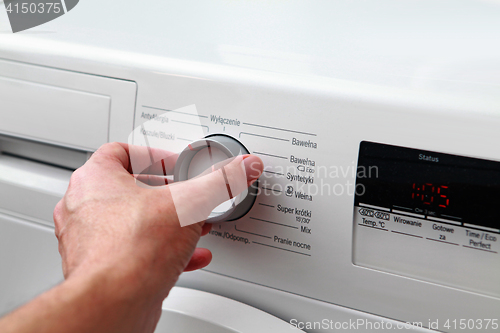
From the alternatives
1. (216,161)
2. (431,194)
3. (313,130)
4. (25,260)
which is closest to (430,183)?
(431,194)

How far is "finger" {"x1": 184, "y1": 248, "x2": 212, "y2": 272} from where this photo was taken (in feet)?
1.51

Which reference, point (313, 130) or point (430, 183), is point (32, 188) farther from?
point (430, 183)

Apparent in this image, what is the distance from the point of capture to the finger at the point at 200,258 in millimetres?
461

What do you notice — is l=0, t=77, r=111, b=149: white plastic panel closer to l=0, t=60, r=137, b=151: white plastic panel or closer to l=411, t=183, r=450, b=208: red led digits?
l=0, t=60, r=137, b=151: white plastic panel

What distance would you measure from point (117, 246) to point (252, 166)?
0.55 feet

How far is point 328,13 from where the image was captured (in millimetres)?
470

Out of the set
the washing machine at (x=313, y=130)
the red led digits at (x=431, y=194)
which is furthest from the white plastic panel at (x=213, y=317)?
the red led digits at (x=431, y=194)

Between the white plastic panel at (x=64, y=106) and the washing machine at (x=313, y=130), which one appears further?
the white plastic panel at (x=64, y=106)

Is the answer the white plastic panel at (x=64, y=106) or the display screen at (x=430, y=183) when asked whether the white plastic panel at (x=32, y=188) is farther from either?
the display screen at (x=430, y=183)

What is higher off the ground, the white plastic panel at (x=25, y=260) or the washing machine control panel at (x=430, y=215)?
the washing machine control panel at (x=430, y=215)

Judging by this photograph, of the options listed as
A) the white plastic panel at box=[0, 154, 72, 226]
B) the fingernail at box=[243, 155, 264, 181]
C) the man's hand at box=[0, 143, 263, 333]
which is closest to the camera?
the man's hand at box=[0, 143, 263, 333]

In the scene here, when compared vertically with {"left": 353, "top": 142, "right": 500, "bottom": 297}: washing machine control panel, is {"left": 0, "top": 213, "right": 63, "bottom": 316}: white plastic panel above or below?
below

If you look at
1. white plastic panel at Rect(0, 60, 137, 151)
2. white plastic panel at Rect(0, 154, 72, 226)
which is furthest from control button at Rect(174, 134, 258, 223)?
white plastic panel at Rect(0, 154, 72, 226)

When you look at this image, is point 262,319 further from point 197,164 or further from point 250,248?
point 197,164
